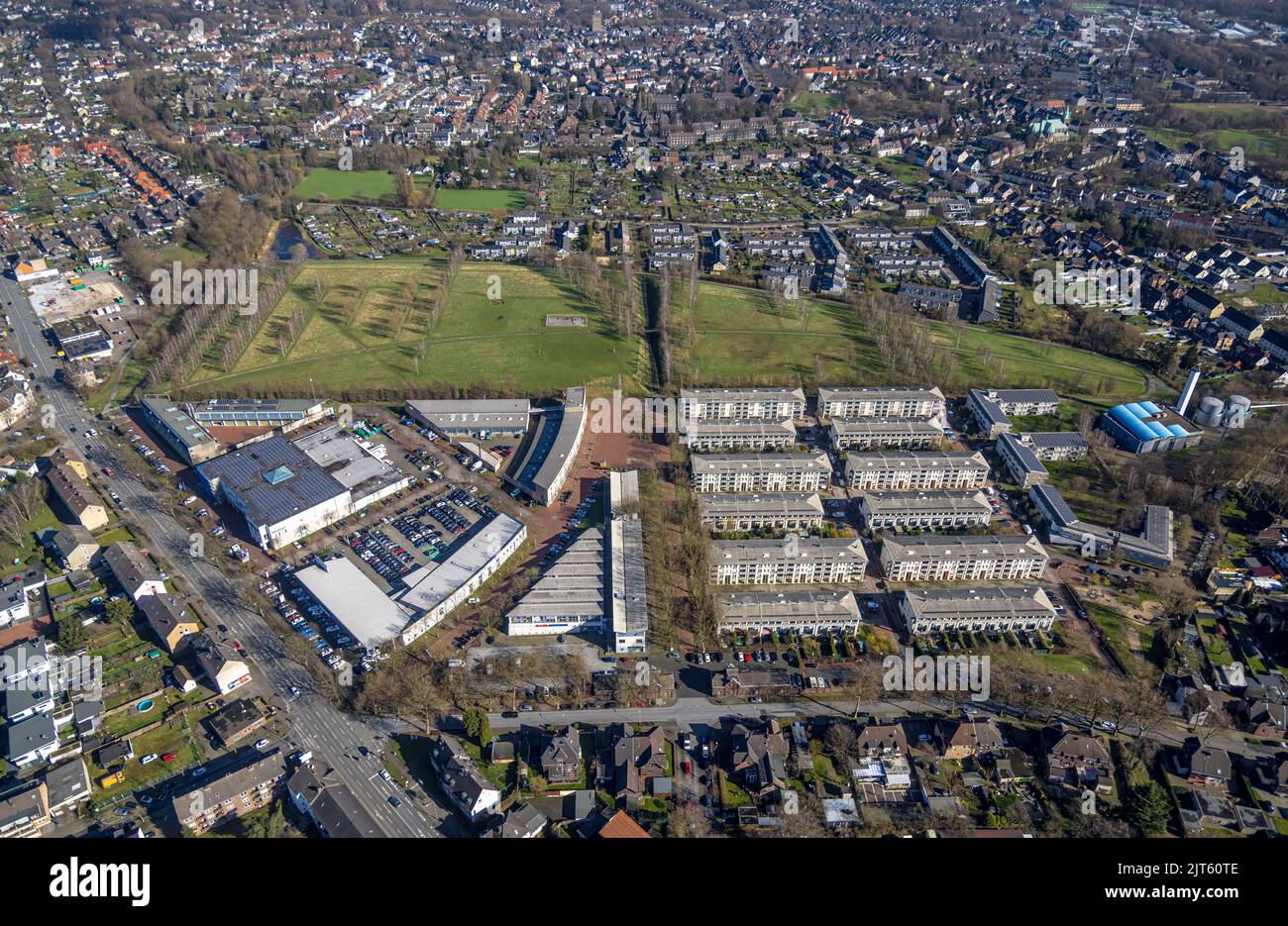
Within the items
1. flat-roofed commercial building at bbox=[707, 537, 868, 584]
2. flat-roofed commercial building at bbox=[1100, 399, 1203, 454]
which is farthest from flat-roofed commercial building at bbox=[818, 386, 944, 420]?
flat-roofed commercial building at bbox=[707, 537, 868, 584]

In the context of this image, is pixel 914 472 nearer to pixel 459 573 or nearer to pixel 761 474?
pixel 761 474

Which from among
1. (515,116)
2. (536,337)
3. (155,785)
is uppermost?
(515,116)

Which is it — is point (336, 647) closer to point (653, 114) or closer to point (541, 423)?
point (541, 423)

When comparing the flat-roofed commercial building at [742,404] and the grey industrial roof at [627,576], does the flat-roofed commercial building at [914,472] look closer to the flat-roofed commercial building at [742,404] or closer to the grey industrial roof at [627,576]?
the flat-roofed commercial building at [742,404]

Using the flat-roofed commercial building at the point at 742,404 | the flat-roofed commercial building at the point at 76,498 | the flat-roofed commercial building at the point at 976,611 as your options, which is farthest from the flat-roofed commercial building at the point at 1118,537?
the flat-roofed commercial building at the point at 76,498

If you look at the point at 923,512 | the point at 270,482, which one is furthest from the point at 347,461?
the point at 923,512

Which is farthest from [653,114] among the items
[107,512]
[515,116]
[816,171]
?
[107,512]

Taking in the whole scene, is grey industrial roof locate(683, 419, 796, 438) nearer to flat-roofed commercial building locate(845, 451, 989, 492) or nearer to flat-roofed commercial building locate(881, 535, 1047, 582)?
flat-roofed commercial building locate(845, 451, 989, 492)
